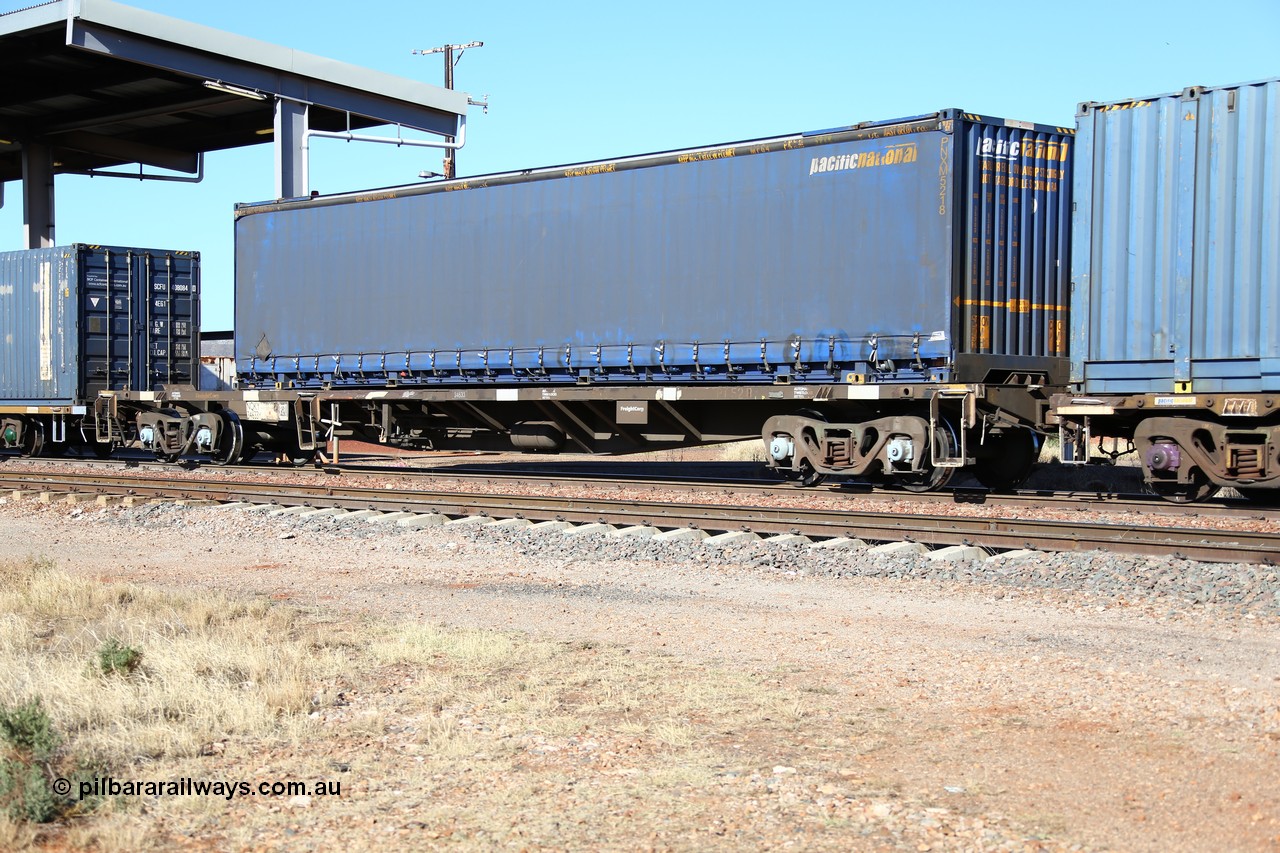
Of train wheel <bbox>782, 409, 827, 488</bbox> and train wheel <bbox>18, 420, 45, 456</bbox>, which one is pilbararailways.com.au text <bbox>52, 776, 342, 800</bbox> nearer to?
train wheel <bbox>782, 409, 827, 488</bbox>

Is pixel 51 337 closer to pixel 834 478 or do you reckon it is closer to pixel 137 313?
pixel 137 313

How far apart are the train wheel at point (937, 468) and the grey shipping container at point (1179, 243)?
1571mm

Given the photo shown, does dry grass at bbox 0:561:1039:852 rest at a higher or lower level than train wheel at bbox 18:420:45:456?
lower

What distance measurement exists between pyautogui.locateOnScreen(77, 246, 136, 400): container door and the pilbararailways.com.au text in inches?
804

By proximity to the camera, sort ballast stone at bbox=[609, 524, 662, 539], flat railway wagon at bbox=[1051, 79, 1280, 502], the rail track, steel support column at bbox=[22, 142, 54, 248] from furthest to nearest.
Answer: steel support column at bbox=[22, 142, 54, 248] < flat railway wagon at bbox=[1051, 79, 1280, 502] < ballast stone at bbox=[609, 524, 662, 539] < the rail track

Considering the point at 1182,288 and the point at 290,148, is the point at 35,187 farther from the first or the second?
the point at 1182,288

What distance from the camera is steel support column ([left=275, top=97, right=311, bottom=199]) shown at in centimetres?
3000

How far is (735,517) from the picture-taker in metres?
12.6

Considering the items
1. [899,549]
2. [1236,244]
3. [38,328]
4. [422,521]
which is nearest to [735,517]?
[899,549]

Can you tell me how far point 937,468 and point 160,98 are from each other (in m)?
26.3

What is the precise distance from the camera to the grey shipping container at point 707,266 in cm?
1380

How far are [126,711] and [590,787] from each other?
2.54 meters

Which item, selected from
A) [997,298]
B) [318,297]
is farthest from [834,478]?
[318,297]

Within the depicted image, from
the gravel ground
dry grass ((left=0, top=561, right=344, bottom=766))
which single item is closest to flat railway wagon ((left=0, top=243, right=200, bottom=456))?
the gravel ground
